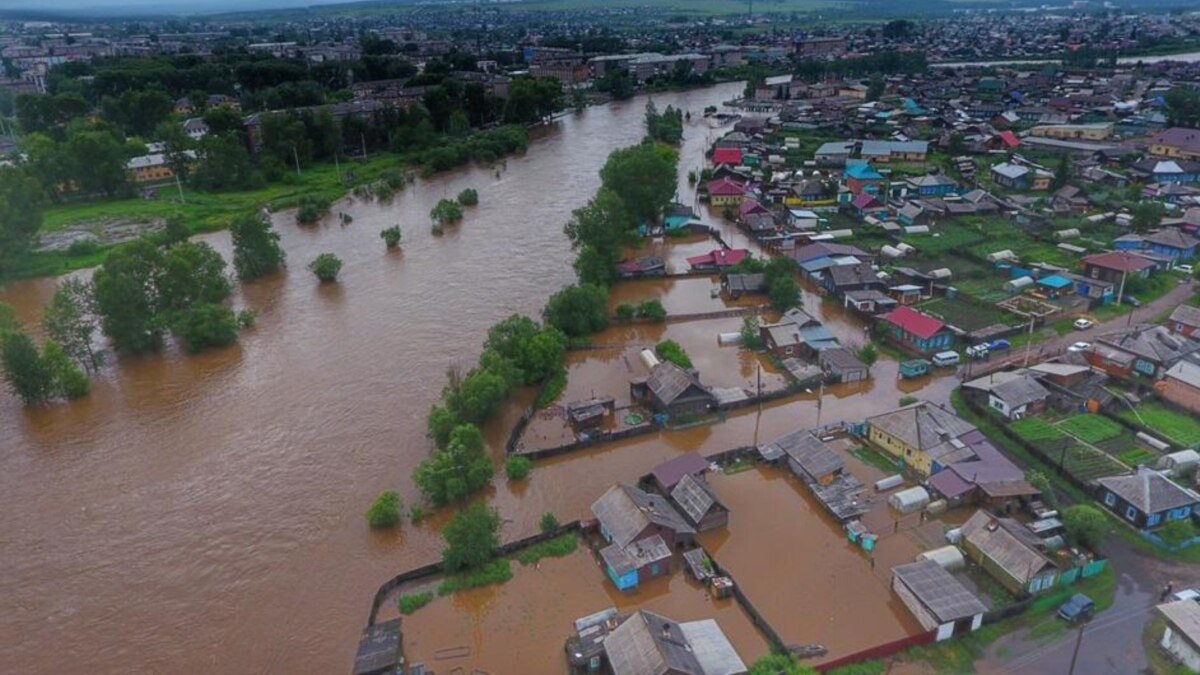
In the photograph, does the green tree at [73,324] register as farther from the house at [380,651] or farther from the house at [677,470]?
the house at [677,470]

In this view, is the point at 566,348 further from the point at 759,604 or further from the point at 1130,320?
the point at 1130,320

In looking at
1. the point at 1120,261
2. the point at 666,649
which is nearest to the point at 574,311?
the point at 666,649

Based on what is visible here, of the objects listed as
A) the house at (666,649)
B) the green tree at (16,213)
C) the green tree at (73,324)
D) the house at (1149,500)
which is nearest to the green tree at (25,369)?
the green tree at (73,324)

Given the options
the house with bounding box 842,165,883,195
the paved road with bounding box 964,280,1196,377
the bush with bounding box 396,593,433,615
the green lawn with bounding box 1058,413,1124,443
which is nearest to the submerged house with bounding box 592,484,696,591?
the bush with bounding box 396,593,433,615

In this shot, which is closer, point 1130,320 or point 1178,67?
point 1130,320

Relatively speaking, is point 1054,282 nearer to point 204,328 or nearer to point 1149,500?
point 1149,500

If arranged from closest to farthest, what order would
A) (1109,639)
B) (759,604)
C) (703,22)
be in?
(1109,639), (759,604), (703,22)

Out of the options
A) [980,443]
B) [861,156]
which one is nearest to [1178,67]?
[861,156]
